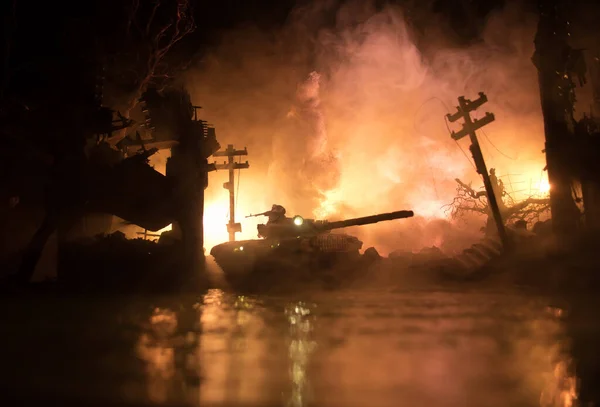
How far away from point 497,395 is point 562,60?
17.7 m

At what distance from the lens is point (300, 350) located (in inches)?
222

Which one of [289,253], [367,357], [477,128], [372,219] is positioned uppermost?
[477,128]

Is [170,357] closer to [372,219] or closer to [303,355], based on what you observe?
[303,355]

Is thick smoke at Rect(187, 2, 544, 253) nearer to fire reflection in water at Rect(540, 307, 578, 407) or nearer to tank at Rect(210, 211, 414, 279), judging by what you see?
A: tank at Rect(210, 211, 414, 279)

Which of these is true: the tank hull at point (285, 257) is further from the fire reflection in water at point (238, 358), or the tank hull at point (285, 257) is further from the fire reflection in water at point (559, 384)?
the fire reflection in water at point (559, 384)

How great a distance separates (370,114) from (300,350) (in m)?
27.3

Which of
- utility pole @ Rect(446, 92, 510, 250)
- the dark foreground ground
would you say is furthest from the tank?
the dark foreground ground

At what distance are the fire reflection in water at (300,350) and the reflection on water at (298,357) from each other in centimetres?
2

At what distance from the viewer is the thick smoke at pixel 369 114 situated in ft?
96.6

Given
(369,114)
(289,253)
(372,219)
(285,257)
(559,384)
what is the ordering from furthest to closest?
(369,114) → (372,219) → (289,253) → (285,257) → (559,384)

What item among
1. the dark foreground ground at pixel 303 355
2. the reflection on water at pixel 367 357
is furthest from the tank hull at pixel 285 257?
the reflection on water at pixel 367 357

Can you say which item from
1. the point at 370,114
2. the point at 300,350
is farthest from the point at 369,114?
the point at 300,350

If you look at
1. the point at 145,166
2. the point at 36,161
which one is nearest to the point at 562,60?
the point at 145,166

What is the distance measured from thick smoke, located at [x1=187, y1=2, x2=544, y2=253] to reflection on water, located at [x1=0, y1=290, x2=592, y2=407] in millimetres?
20965
